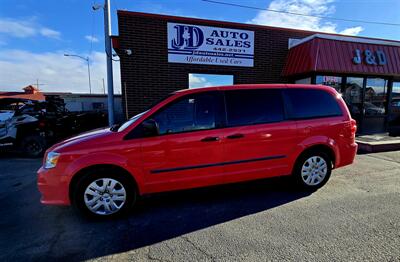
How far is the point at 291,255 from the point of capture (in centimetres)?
245

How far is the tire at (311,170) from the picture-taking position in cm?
414

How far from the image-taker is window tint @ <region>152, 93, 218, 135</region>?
11.4ft

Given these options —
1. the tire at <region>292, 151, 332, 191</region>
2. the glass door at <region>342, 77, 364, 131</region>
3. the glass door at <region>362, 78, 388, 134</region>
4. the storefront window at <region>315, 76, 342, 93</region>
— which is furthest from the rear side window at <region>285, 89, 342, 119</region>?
the glass door at <region>362, 78, 388, 134</region>

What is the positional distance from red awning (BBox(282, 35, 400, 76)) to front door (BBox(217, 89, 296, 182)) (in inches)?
194

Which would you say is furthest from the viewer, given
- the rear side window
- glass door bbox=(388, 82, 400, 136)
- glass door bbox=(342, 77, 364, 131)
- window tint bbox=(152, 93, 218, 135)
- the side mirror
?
glass door bbox=(388, 82, 400, 136)

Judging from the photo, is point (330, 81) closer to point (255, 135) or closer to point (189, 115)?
point (255, 135)

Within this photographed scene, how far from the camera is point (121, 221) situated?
326cm

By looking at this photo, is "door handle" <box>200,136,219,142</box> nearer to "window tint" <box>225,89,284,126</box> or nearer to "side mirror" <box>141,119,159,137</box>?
"window tint" <box>225,89,284,126</box>

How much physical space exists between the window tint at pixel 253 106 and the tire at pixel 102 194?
1.84m

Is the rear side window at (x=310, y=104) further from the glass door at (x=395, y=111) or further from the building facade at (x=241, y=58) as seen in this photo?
the glass door at (x=395, y=111)

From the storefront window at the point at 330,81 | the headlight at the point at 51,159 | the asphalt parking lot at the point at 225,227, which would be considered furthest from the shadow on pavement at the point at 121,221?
the storefront window at the point at 330,81

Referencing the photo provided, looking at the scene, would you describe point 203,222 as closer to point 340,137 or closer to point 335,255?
point 335,255

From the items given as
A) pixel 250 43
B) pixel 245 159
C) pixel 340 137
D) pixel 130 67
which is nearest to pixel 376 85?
pixel 250 43

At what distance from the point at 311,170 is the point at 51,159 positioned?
4.10m
